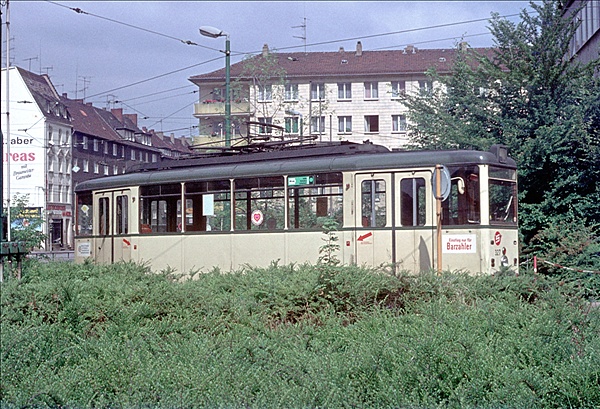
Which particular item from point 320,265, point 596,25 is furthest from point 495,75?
point 320,265

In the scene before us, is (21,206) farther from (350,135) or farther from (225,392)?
(350,135)

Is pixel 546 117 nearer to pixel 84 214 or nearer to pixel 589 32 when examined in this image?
pixel 589 32

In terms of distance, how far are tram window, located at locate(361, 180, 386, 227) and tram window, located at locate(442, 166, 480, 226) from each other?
4.11ft

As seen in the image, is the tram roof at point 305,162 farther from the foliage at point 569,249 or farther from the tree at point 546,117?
the tree at point 546,117

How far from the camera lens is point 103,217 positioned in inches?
855

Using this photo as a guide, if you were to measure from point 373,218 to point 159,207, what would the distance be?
6092 millimetres

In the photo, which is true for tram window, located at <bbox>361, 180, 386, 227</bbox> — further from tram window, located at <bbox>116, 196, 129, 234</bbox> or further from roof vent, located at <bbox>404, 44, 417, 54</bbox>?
roof vent, located at <bbox>404, 44, 417, 54</bbox>

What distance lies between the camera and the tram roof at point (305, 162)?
53.1 feet

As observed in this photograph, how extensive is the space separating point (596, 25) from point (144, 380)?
24.4 m

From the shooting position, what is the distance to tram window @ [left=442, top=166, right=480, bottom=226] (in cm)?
1577

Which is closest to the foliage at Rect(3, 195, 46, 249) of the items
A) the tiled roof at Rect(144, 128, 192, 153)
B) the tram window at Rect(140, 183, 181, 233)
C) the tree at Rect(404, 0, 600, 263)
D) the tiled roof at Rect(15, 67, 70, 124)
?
the tram window at Rect(140, 183, 181, 233)

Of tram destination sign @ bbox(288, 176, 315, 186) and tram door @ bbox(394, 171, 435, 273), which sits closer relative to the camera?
tram door @ bbox(394, 171, 435, 273)

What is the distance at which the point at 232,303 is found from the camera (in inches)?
454

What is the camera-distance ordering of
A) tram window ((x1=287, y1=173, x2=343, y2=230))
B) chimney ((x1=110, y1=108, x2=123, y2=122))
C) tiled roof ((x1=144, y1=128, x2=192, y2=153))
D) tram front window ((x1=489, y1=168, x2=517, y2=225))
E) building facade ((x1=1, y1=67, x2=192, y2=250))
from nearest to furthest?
tram front window ((x1=489, y1=168, x2=517, y2=225)), tram window ((x1=287, y1=173, x2=343, y2=230)), building facade ((x1=1, y1=67, x2=192, y2=250)), chimney ((x1=110, y1=108, x2=123, y2=122)), tiled roof ((x1=144, y1=128, x2=192, y2=153))
